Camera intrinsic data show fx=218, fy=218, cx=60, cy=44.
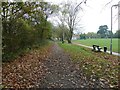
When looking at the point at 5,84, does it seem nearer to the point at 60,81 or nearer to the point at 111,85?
the point at 60,81

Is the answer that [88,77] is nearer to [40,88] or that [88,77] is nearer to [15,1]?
[40,88]

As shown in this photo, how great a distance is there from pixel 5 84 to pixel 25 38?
396 inches

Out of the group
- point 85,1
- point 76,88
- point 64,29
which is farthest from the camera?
point 64,29

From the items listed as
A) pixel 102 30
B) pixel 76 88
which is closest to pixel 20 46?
pixel 76 88

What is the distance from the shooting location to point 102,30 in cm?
11300

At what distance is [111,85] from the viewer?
770 cm

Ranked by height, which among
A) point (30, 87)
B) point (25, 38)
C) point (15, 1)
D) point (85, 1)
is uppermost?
point (15, 1)

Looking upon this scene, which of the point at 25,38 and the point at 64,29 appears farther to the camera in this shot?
the point at 64,29

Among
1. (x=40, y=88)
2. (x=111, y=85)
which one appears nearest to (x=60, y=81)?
(x=40, y=88)

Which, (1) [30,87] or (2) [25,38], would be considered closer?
(1) [30,87]

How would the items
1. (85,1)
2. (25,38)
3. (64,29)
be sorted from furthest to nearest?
(64,29) → (25,38) → (85,1)

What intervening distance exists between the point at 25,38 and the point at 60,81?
393 inches

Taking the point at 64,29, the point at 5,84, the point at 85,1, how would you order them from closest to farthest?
1. the point at 5,84
2. the point at 85,1
3. the point at 64,29

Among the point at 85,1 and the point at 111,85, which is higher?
the point at 85,1
